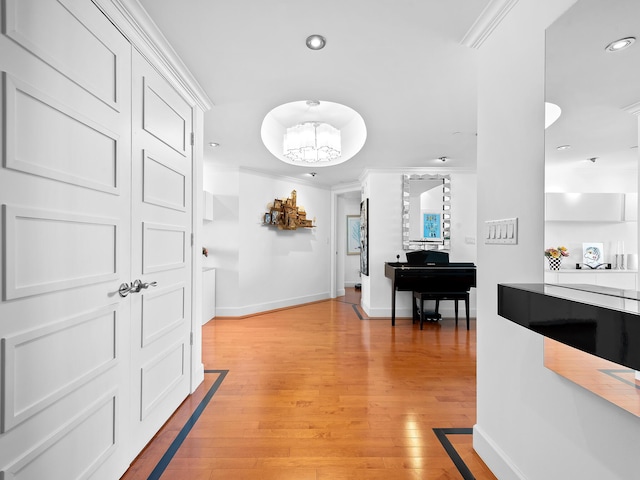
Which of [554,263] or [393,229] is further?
[393,229]

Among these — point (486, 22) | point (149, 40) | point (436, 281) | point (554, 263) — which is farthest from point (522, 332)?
point (436, 281)

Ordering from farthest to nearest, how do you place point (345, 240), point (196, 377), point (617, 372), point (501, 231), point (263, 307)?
point (345, 240), point (263, 307), point (196, 377), point (501, 231), point (617, 372)

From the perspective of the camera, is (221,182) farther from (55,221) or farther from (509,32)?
(509,32)

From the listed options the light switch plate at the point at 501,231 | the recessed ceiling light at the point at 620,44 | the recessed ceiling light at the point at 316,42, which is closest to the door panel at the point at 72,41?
the recessed ceiling light at the point at 316,42

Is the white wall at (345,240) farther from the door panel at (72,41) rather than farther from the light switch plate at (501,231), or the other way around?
the door panel at (72,41)

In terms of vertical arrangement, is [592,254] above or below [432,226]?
below

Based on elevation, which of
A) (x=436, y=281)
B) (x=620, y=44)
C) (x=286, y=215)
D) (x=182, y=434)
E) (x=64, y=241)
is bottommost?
(x=182, y=434)

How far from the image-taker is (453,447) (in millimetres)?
1718

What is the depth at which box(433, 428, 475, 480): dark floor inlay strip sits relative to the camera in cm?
152

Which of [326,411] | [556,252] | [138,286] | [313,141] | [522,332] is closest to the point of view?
[556,252]

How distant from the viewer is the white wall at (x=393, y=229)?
186 inches

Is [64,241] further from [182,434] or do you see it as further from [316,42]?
[316,42]

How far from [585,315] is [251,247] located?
14.5 feet

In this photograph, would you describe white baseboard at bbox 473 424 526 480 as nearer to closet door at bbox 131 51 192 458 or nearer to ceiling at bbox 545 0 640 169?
ceiling at bbox 545 0 640 169
